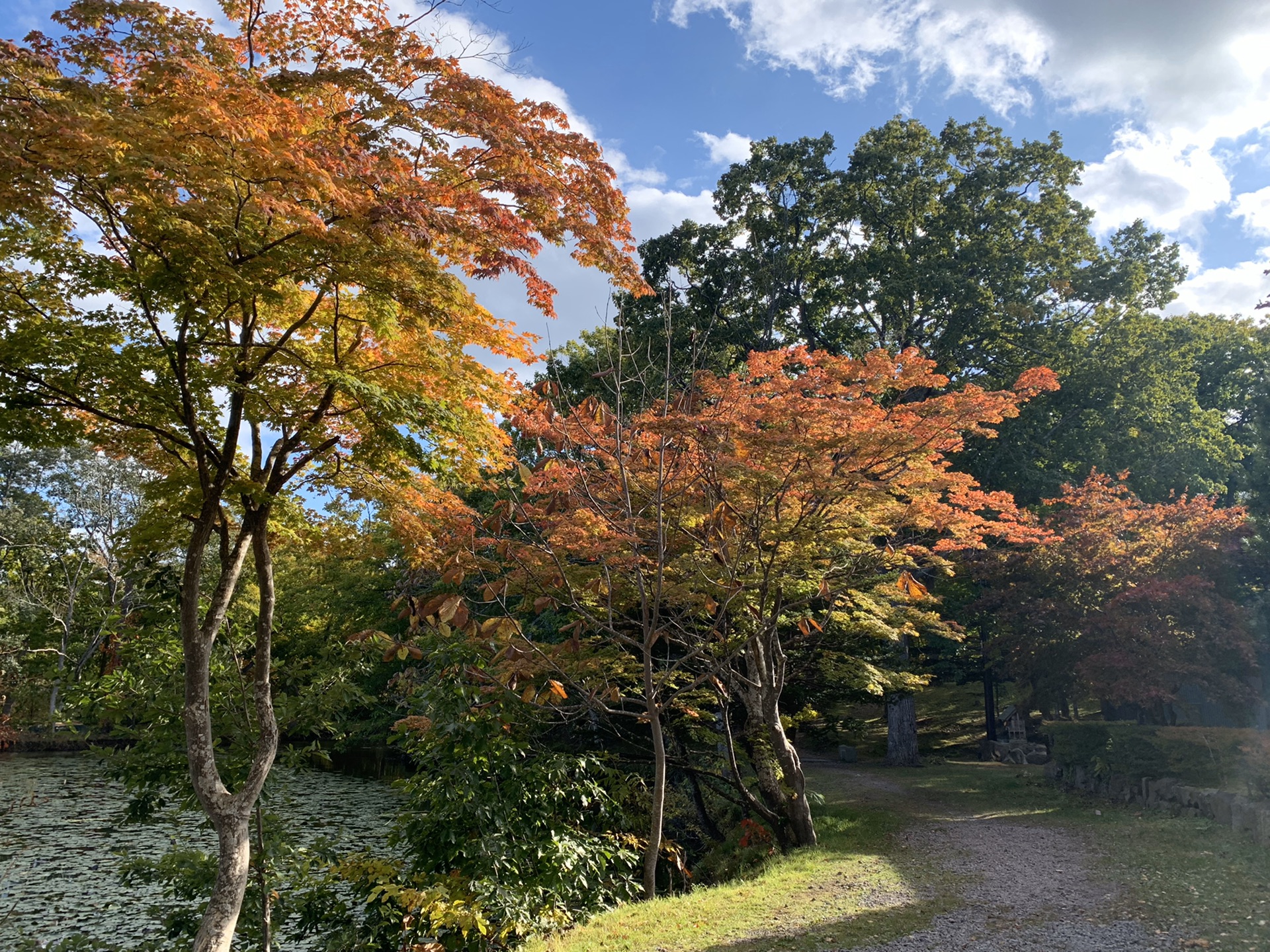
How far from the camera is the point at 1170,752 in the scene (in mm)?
9836

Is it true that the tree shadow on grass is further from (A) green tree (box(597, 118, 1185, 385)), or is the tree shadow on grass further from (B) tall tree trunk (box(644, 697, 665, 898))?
(A) green tree (box(597, 118, 1185, 385))

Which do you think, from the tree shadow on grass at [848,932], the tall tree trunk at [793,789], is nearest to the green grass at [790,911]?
the tree shadow on grass at [848,932]

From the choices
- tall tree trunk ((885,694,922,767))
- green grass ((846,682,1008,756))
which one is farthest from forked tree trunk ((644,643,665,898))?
green grass ((846,682,1008,756))

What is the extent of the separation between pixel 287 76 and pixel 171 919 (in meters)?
5.99

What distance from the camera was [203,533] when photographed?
17.4ft

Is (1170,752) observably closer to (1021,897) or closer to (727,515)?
(1021,897)

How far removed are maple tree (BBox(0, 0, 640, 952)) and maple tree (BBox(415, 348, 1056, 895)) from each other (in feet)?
4.53

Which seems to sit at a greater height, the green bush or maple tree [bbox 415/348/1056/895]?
maple tree [bbox 415/348/1056/895]

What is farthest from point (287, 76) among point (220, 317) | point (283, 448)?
point (283, 448)

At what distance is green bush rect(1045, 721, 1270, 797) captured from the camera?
8328 mm

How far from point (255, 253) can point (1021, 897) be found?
23.9ft

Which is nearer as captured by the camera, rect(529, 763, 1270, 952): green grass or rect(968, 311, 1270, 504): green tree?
rect(529, 763, 1270, 952): green grass

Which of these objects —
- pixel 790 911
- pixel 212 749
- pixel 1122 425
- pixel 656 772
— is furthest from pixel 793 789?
pixel 1122 425

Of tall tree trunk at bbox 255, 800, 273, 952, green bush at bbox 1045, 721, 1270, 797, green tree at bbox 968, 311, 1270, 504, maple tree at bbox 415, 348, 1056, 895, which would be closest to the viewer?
tall tree trunk at bbox 255, 800, 273, 952
